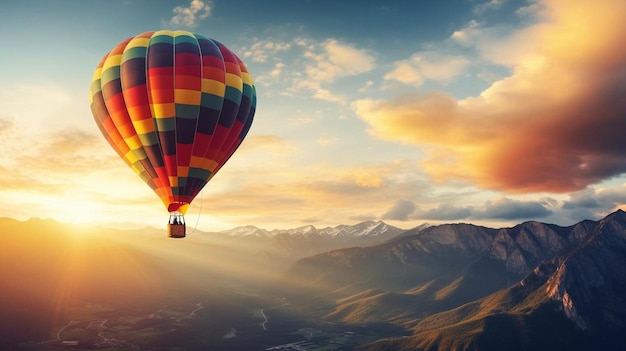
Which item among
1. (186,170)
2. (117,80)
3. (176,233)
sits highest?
(117,80)

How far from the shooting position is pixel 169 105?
3194 inches

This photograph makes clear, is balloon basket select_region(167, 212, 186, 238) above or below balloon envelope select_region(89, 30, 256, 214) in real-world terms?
below

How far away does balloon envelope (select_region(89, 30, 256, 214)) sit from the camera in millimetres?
81500

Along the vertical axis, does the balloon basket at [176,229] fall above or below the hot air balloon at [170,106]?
below

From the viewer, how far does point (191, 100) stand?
8225cm

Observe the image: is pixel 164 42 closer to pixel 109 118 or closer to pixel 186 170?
pixel 109 118

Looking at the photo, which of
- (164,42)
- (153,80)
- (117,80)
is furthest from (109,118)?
(164,42)

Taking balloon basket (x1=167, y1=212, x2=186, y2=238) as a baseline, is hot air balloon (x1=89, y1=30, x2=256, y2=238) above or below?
above

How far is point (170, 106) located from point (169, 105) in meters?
0.26

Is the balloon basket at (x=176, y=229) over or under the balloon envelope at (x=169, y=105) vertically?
under

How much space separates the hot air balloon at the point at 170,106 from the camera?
267 ft

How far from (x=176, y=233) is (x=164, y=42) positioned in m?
36.6

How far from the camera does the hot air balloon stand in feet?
267

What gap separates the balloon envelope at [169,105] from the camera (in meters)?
81.5
